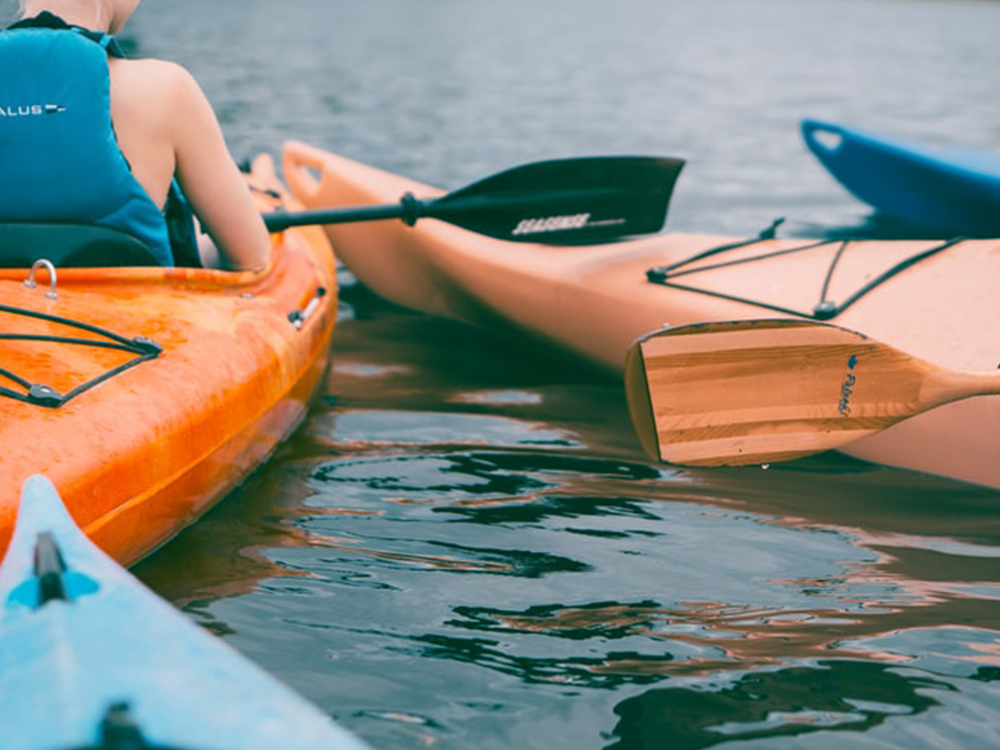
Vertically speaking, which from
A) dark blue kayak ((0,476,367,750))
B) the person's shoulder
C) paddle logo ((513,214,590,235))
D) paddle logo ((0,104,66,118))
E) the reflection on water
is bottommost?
the reflection on water

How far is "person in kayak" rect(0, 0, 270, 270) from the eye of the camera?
245 cm

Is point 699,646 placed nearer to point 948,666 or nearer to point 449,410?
point 948,666

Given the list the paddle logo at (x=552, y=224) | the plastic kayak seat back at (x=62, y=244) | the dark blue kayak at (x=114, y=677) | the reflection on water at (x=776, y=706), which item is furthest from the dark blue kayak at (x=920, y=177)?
the dark blue kayak at (x=114, y=677)

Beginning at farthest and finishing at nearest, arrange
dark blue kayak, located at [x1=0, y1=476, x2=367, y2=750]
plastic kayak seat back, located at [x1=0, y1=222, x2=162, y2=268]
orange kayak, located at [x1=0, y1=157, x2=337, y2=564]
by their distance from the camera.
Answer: plastic kayak seat back, located at [x1=0, y1=222, x2=162, y2=268]
orange kayak, located at [x1=0, y1=157, x2=337, y2=564]
dark blue kayak, located at [x1=0, y1=476, x2=367, y2=750]

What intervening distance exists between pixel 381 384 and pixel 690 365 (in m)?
1.41

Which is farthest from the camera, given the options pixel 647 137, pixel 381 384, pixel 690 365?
pixel 647 137

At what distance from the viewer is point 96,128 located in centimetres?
248

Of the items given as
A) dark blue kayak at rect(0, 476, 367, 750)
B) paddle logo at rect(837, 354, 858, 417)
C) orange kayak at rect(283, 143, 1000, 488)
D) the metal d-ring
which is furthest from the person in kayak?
paddle logo at rect(837, 354, 858, 417)

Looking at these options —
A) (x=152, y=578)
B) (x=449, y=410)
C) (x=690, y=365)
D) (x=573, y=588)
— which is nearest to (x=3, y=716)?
(x=152, y=578)

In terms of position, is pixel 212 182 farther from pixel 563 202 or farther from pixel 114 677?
pixel 114 677

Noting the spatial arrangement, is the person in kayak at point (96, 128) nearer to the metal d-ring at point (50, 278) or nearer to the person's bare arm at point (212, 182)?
the person's bare arm at point (212, 182)

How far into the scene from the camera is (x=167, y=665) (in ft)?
4.29

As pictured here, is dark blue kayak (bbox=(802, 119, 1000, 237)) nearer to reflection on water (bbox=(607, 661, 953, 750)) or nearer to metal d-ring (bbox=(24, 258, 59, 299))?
reflection on water (bbox=(607, 661, 953, 750))

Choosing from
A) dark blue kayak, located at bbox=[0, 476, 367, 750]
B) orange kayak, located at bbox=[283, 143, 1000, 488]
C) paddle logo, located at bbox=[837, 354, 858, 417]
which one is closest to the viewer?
dark blue kayak, located at bbox=[0, 476, 367, 750]
